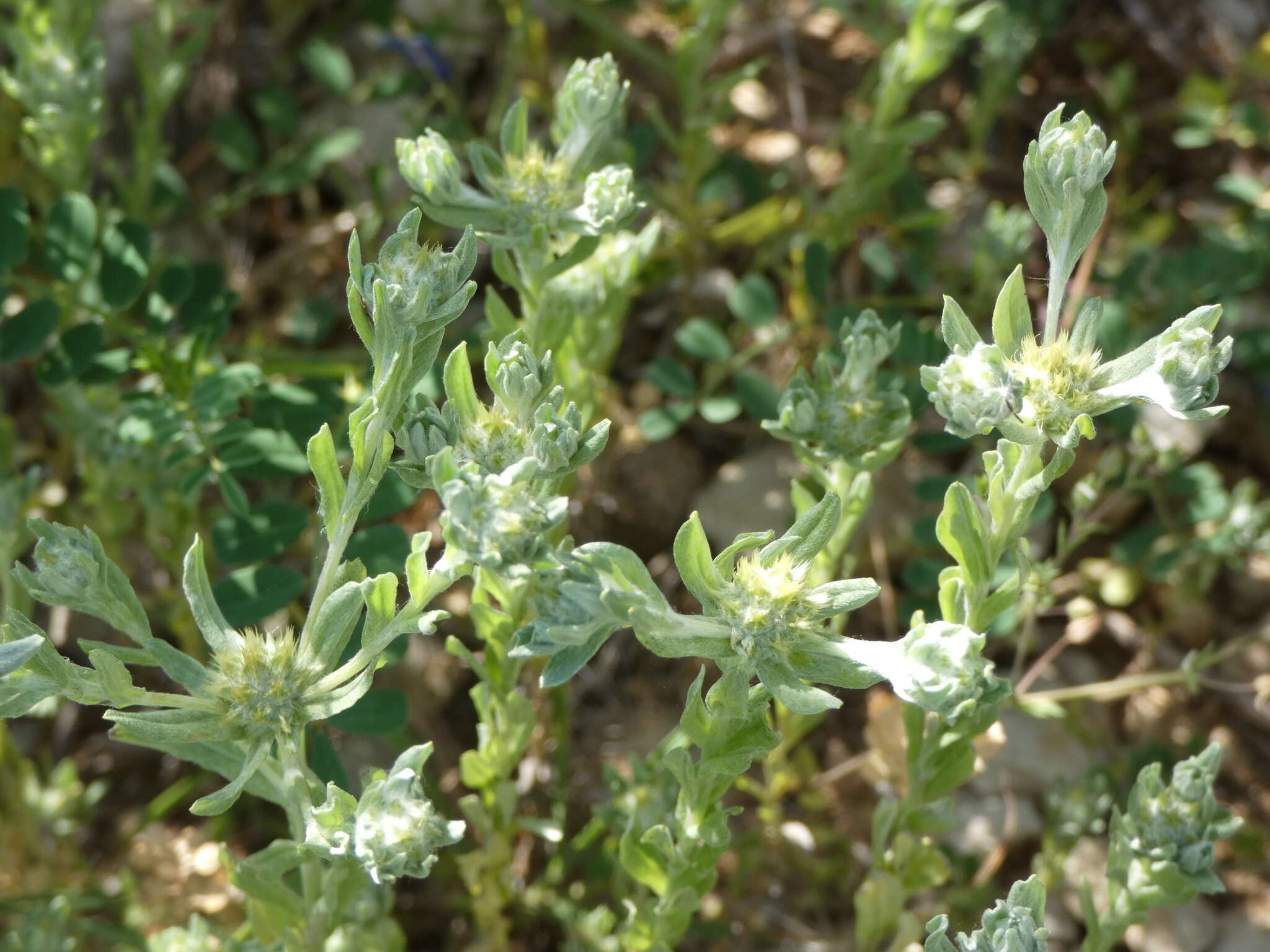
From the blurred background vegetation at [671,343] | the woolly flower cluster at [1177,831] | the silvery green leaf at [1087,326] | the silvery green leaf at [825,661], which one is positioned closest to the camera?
the silvery green leaf at [825,661]

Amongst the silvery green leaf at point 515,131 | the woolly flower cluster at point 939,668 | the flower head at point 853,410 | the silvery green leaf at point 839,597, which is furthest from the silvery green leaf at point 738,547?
the silvery green leaf at point 515,131

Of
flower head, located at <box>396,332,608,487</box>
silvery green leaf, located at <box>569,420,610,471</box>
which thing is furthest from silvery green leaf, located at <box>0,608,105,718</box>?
silvery green leaf, located at <box>569,420,610,471</box>

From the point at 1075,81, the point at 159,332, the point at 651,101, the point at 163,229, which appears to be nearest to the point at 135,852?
the point at 159,332

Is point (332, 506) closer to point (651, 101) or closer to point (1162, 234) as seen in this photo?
point (651, 101)

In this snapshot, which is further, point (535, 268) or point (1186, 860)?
point (535, 268)

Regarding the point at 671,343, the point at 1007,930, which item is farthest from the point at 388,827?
the point at 671,343

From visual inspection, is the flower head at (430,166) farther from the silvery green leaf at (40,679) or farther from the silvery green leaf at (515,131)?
the silvery green leaf at (40,679)

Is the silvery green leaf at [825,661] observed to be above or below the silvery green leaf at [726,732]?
above
